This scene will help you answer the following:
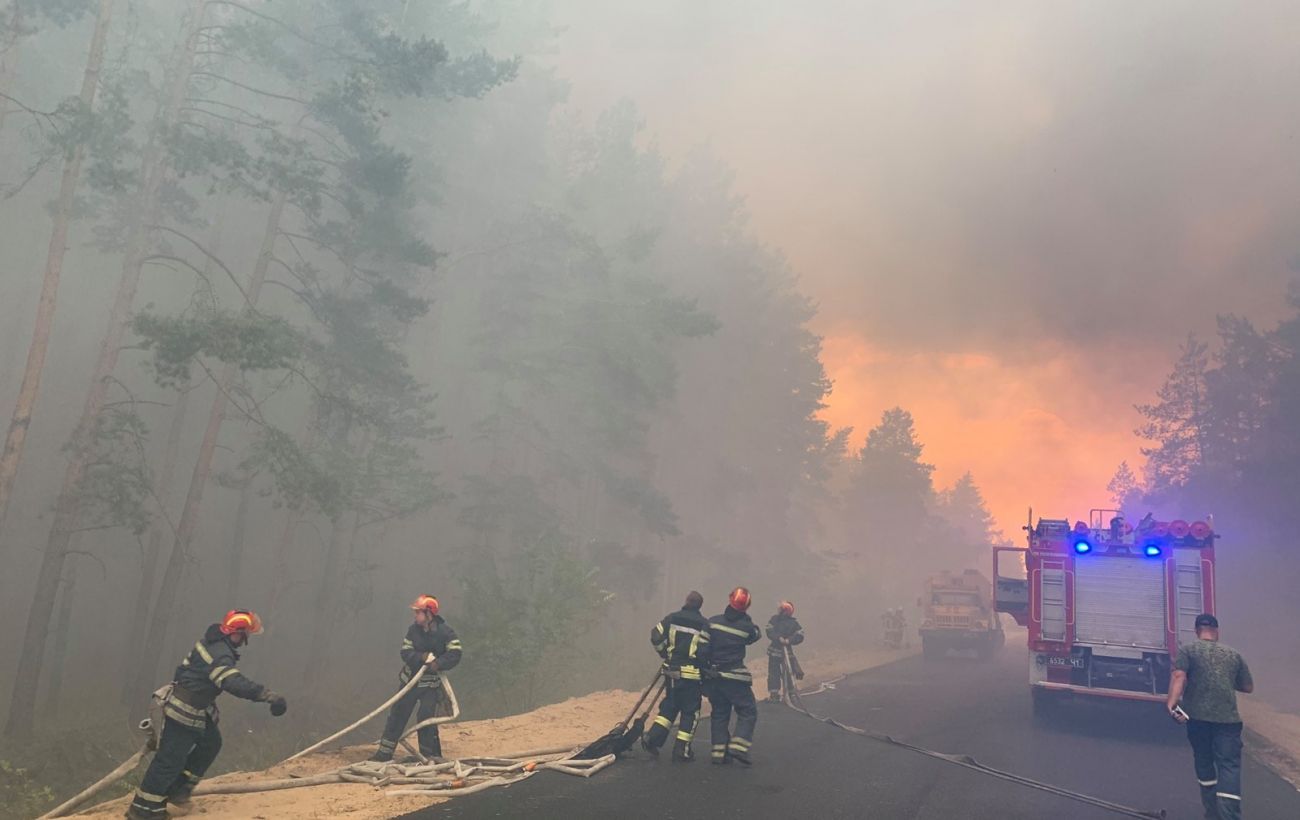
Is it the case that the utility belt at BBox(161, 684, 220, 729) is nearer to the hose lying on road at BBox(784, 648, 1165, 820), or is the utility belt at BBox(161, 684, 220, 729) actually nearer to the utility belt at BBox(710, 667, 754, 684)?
the utility belt at BBox(710, 667, 754, 684)

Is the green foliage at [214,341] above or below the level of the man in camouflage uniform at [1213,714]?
above

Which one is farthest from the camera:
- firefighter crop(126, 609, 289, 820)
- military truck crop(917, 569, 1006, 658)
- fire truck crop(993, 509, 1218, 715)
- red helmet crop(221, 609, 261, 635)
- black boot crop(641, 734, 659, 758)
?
military truck crop(917, 569, 1006, 658)

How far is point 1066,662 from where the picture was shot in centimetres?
1401

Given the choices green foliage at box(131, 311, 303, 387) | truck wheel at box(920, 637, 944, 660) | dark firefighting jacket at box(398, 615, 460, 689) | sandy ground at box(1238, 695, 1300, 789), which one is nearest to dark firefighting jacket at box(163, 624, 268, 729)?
dark firefighting jacket at box(398, 615, 460, 689)

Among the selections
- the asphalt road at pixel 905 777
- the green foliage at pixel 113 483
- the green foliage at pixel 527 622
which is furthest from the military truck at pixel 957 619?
the green foliage at pixel 113 483

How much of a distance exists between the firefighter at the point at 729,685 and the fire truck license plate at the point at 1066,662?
7.38m

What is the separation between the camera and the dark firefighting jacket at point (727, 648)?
928 cm

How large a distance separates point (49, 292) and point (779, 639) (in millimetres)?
13008

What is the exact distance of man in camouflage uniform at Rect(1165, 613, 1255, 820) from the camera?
773cm

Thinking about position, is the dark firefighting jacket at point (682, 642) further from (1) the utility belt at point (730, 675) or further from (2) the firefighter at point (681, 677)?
(1) the utility belt at point (730, 675)

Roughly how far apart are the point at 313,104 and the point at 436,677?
1073 cm

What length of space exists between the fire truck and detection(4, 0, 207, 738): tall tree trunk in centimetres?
1515

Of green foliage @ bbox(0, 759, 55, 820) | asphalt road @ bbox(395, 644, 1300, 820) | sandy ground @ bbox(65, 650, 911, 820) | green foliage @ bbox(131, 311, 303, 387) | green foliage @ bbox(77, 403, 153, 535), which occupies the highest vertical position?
green foliage @ bbox(131, 311, 303, 387)

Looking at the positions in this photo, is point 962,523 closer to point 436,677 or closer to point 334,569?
point 334,569
